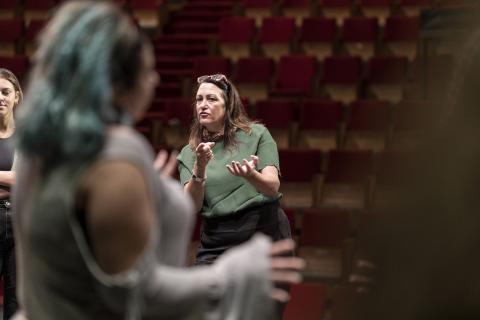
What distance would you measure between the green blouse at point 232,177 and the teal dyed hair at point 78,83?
1.61 m

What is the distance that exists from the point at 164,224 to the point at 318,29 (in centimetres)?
550

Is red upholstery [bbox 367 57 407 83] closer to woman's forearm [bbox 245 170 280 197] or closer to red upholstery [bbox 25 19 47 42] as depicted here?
red upholstery [bbox 25 19 47 42]

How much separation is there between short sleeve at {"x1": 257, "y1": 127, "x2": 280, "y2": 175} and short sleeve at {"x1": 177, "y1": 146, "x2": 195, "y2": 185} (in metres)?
0.21

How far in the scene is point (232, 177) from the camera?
265 cm

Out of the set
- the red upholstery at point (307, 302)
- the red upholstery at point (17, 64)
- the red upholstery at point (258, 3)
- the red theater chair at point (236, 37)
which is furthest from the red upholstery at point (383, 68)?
the red upholstery at point (17, 64)

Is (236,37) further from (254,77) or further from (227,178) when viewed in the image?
(227,178)

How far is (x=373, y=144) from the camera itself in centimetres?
530

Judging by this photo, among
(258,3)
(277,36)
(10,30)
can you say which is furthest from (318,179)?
(10,30)

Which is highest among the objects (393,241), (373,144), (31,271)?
(393,241)

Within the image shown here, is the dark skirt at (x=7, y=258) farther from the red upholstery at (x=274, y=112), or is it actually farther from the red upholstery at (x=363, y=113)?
the red upholstery at (x=363, y=113)

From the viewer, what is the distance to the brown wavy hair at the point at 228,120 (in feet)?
8.86

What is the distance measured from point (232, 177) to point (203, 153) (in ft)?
0.67

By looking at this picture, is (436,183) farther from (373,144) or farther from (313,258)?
(373,144)

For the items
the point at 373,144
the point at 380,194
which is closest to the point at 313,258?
the point at 373,144
